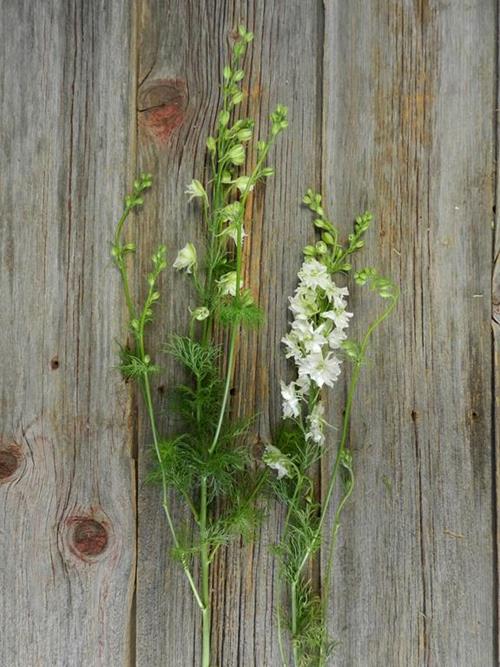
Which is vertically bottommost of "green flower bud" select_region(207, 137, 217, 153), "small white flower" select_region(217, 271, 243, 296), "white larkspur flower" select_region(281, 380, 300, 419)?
"white larkspur flower" select_region(281, 380, 300, 419)

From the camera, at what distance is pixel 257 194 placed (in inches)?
62.4

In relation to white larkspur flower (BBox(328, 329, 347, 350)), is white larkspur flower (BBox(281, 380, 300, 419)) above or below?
below

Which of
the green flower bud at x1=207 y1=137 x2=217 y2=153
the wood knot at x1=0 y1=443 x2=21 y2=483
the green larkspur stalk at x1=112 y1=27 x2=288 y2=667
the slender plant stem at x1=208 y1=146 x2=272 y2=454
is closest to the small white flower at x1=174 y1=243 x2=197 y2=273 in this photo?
the green larkspur stalk at x1=112 y1=27 x2=288 y2=667

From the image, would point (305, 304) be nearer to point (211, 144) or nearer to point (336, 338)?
point (336, 338)

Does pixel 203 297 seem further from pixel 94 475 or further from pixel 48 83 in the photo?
pixel 48 83

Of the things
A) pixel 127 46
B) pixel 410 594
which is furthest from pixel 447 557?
pixel 127 46

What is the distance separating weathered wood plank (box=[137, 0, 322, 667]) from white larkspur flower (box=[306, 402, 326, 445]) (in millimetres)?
107

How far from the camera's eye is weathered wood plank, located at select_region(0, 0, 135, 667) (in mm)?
1554

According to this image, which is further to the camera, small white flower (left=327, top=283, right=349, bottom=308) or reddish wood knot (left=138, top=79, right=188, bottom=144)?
reddish wood knot (left=138, top=79, right=188, bottom=144)

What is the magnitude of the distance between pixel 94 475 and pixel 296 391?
479 mm

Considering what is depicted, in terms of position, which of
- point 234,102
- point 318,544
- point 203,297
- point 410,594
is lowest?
point 410,594

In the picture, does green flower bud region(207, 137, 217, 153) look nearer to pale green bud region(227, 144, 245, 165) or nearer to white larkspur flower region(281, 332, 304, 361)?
pale green bud region(227, 144, 245, 165)

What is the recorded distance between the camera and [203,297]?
1.51m

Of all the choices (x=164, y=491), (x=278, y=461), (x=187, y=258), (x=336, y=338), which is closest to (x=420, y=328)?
(x=336, y=338)
